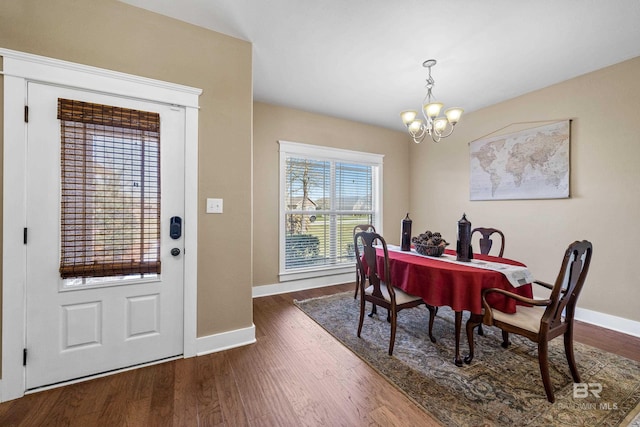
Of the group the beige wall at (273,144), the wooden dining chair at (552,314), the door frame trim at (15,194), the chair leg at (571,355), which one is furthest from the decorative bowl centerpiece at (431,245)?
the door frame trim at (15,194)

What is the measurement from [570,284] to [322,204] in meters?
3.01

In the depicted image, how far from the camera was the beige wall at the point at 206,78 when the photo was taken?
1.77 metres

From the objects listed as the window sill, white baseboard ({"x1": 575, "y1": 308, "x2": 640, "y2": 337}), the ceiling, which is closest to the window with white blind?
the window sill

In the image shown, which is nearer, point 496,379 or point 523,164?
point 496,379

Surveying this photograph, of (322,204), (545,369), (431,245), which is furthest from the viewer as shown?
(322,204)

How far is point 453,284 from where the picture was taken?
1939mm

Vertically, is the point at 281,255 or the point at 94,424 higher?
the point at 281,255

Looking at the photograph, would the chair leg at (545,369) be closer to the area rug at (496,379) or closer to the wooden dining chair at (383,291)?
the area rug at (496,379)

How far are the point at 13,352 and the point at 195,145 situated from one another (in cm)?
176

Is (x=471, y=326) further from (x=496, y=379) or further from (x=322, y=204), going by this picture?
(x=322, y=204)

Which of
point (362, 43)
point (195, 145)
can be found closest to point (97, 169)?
point (195, 145)

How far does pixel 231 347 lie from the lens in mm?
2258

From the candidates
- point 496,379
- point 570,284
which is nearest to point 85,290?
point 496,379

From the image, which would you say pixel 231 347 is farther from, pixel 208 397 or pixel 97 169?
pixel 97 169
